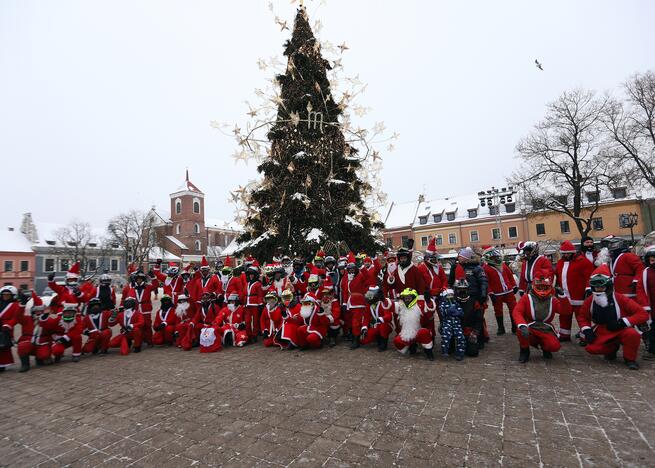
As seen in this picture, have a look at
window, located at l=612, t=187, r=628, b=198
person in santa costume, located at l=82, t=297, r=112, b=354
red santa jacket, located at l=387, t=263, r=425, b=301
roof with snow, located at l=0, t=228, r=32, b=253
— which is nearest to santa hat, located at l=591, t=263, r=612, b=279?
red santa jacket, located at l=387, t=263, r=425, b=301

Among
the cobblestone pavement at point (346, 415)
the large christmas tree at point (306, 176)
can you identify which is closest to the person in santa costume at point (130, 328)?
the cobblestone pavement at point (346, 415)

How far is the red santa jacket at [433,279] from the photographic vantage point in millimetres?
6776

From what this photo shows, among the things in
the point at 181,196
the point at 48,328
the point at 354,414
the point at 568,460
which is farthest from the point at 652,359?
the point at 181,196

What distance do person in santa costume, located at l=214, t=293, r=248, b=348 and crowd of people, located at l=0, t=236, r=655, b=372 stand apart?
26 millimetres

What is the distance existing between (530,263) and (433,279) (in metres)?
2.14

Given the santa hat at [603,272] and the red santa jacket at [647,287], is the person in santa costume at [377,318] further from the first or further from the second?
the red santa jacket at [647,287]

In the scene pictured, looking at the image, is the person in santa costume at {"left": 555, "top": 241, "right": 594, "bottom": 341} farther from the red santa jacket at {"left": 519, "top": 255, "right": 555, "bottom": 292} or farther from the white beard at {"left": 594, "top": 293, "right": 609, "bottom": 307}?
the white beard at {"left": 594, "top": 293, "right": 609, "bottom": 307}

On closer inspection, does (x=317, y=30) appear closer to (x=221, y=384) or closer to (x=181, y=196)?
(x=221, y=384)

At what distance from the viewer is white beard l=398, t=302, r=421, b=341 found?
6.07 metres

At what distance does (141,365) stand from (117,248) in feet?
186

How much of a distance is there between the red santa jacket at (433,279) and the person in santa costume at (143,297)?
673 cm

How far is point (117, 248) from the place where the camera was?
180ft

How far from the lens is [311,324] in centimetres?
717

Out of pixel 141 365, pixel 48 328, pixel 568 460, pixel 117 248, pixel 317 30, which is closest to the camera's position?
pixel 568 460
